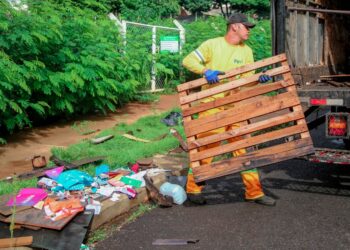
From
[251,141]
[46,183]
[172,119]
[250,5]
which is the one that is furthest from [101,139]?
[250,5]

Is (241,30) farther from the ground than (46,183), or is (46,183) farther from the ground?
(241,30)

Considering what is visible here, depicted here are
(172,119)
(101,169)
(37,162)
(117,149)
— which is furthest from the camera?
(172,119)

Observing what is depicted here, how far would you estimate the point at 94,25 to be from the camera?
29.2 ft

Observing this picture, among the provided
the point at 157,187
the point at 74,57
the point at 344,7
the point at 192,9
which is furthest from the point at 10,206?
the point at 192,9

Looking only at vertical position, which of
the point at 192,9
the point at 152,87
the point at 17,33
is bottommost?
the point at 152,87

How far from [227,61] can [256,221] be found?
1.72 m

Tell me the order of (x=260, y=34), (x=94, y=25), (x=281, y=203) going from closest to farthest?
(x=281, y=203) → (x=94, y=25) → (x=260, y=34)

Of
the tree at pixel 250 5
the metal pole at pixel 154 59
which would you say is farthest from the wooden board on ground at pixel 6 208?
the tree at pixel 250 5

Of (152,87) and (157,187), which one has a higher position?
(152,87)

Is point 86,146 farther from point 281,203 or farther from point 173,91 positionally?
point 173,91

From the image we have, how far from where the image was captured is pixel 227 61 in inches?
201

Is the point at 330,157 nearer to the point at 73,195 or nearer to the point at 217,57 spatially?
the point at 217,57

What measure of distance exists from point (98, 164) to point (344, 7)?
4.03 meters

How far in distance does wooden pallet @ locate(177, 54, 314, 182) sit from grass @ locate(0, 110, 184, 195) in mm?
1532
